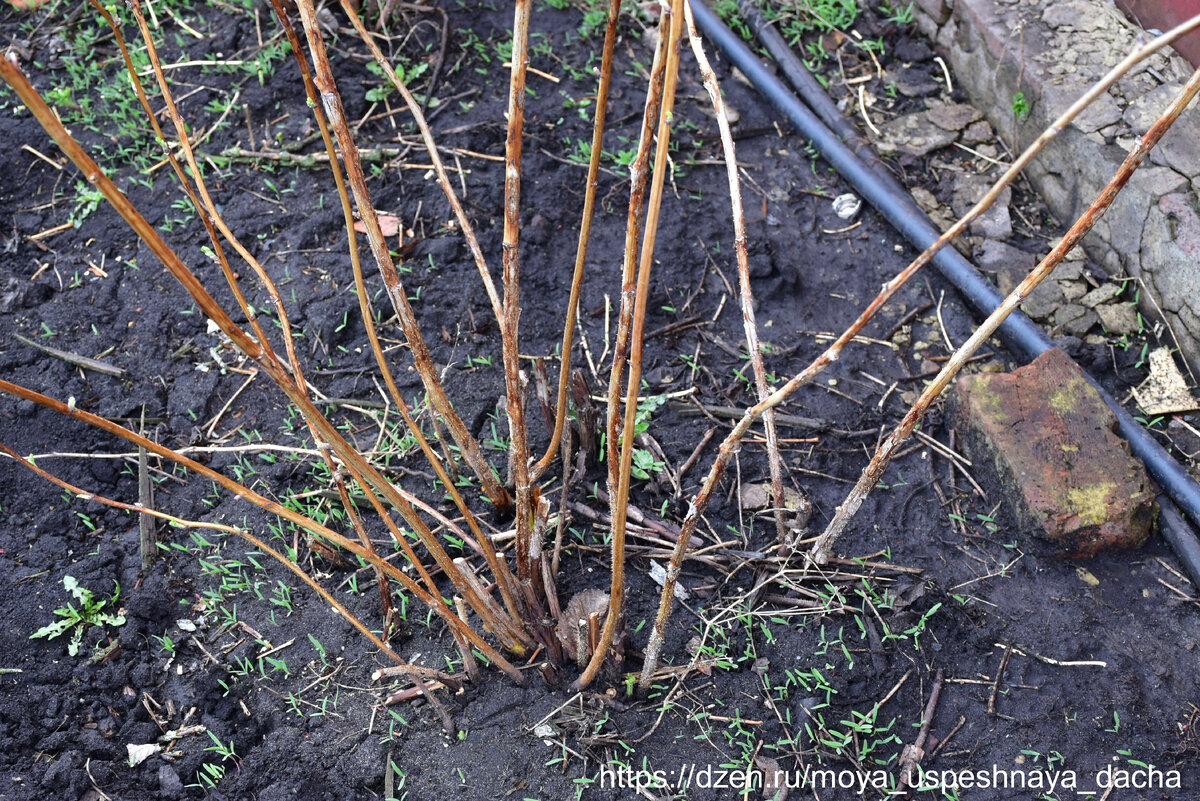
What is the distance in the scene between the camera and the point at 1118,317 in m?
2.71

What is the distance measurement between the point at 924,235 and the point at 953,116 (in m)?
0.79

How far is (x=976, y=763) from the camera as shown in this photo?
1859 millimetres

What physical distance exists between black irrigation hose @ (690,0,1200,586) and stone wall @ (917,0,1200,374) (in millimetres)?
424

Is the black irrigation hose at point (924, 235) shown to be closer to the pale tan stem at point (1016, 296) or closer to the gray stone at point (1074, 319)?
the gray stone at point (1074, 319)

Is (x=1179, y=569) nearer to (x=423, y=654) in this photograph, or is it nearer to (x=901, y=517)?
(x=901, y=517)

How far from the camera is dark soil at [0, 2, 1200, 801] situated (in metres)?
1.83

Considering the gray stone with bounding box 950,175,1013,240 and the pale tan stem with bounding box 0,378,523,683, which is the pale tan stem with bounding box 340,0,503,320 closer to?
the pale tan stem with bounding box 0,378,523,683

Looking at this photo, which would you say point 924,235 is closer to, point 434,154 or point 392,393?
point 434,154

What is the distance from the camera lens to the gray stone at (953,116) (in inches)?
128

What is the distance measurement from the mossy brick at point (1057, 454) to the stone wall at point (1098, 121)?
0.56m

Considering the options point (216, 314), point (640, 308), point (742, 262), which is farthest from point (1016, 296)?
point (216, 314)

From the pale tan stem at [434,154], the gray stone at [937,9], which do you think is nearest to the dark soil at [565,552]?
the pale tan stem at [434,154]

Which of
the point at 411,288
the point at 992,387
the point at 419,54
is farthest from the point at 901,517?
the point at 419,54

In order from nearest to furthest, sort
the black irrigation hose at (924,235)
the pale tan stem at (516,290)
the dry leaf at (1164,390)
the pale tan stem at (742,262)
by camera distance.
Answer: the pale tan stem at (516,290) < the pale tan stem at (742,262) < the black irrigation hose at (924,235) < the dry leaf at (1164,390)
